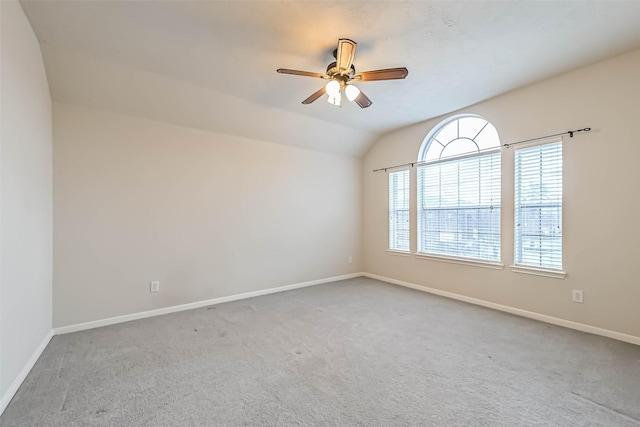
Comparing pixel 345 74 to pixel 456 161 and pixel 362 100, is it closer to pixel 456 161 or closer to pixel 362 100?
pixel 362 100

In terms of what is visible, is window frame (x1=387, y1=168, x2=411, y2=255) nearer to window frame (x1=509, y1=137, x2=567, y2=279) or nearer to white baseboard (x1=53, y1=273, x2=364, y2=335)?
white baseboard (x1=53, y1=273, x2=364, y2=335)

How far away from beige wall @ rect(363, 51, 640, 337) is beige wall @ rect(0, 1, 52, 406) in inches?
180

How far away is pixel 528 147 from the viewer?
323 cm

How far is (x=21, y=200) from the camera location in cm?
205

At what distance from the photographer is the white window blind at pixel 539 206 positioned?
3.04 m

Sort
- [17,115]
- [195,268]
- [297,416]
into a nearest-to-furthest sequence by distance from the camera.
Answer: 1. [297,416]
2. [17,115]
3. [195,268]

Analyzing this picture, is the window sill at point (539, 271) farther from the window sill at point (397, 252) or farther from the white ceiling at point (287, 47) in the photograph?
the white ceiling at point (287, 47)

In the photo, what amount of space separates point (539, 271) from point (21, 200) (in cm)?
487

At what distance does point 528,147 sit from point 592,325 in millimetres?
1965

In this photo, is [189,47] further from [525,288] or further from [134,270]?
[525,288]

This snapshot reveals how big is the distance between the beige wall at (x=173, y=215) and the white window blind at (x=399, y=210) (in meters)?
1.09

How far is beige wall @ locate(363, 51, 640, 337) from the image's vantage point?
2.59 m

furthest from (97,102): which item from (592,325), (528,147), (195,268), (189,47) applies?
(592,325)

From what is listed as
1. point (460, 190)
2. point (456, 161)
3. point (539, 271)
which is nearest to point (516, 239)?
point (539, 271)
